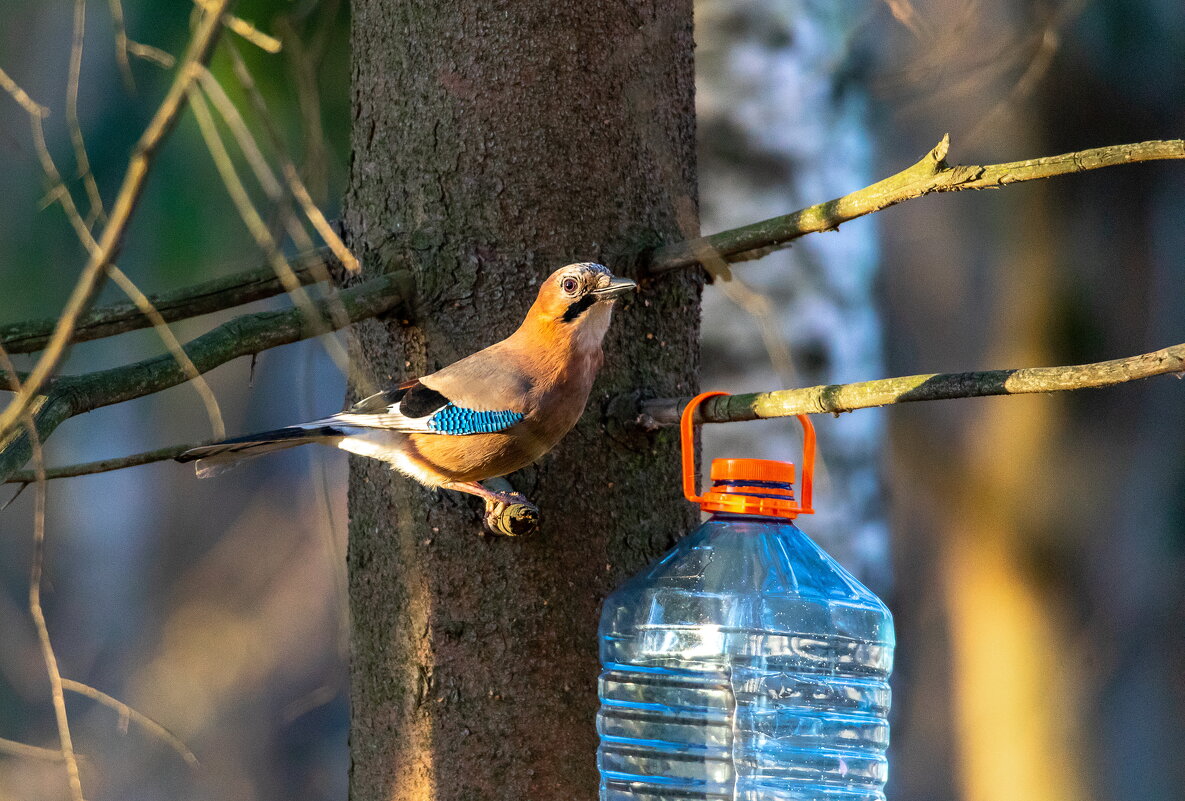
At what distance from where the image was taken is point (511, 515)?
242cm

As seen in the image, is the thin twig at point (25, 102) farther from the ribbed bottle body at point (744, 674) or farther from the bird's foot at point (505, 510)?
the ribbed bottle body at point (744, 674)

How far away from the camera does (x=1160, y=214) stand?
6.43m

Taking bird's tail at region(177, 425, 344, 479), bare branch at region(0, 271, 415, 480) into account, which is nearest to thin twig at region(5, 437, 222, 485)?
bird's tail at region(177, 425, 344, 479)

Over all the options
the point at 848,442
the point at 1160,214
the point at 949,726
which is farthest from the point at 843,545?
the point at 1160,214

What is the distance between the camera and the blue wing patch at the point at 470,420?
8.66 feet

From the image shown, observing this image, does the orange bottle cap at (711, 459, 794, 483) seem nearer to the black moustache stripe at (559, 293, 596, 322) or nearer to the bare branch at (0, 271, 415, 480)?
the black moustache stripe at (559, 293, 596, 322)

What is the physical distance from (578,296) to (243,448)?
2.38 feet

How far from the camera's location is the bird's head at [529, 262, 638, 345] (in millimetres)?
2525

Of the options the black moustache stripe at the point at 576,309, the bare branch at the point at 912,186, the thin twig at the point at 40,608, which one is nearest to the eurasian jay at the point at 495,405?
the black moustache stripe at the point at 576,309

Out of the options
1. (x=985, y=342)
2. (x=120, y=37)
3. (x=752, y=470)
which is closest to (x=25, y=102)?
(x=120, y=37)

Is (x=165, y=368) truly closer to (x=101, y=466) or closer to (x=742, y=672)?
(x=101, y=466)

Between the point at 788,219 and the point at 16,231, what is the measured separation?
15.5 metres

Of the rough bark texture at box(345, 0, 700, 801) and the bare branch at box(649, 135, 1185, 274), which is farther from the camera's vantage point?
the rough bark texture at box(345, 0, 700, 801)

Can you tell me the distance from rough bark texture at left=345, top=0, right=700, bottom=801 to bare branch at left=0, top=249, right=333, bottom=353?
26 cm
